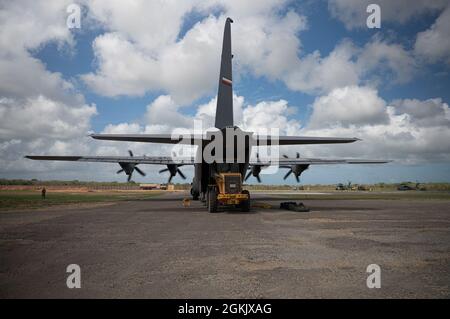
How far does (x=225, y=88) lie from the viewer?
22.2 m

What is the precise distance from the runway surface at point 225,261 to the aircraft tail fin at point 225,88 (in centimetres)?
1120

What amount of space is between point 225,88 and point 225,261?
17.1 metres

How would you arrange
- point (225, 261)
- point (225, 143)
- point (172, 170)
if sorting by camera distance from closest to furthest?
point (225, 261) → point (225, 143) → point (172, 170)

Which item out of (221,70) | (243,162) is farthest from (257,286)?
(221,70)

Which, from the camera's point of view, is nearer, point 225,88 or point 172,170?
point 225,88

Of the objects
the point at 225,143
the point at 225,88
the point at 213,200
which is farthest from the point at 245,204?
the point at 225,88

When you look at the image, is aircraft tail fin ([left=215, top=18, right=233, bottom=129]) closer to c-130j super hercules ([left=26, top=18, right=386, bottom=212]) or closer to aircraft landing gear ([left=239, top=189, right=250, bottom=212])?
c-130j super hercules ([left=26, top=18, right=386, bottom=212])

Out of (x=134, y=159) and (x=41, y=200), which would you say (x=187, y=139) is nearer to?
(x=134, y=159)

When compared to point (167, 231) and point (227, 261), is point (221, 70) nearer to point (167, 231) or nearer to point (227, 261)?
point (167, 231)

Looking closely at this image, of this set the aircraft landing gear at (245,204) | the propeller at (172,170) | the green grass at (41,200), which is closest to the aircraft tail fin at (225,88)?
the aircraft landing gear at (245,204)

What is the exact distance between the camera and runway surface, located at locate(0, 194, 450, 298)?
5.04 meters

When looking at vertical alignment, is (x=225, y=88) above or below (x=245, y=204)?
above

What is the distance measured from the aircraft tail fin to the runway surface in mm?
11204
